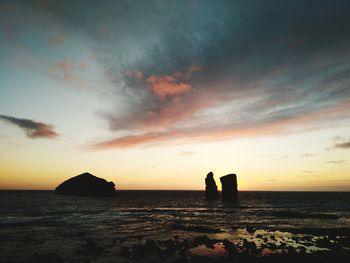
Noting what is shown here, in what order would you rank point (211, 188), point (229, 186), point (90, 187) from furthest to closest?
point (90, 187) < point (211, 188) < point (229, 186)

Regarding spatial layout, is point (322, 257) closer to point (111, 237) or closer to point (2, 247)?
point (111, 237)

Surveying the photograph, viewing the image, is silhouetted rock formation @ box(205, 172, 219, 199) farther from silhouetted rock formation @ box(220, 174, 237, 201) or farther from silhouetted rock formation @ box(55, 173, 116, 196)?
silhouetted rock formation @ box(55, 173, 116, 196)

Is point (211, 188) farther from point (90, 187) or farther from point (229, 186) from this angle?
point (90, 187)

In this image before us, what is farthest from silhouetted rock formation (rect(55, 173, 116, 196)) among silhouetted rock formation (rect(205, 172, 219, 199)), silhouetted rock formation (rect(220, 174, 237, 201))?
silhouetted rock formation (rect(220, 174, 237, 201))

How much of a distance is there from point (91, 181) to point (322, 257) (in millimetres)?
163494

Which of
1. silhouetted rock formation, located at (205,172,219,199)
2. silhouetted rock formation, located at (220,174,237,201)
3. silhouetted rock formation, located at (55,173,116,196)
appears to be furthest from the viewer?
silhouetted rock formation, located at (55,173,116,196)

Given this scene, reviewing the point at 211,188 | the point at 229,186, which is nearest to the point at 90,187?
the point at 211,188

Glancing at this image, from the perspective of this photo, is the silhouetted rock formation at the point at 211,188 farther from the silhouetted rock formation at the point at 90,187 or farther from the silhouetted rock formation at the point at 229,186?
the silhouetted rock formation at the point at 90,187

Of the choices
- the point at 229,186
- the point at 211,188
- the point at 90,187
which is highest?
the point at 90,187

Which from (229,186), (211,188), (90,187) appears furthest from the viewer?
(90,187)

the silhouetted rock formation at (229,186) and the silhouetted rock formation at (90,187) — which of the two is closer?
the silhouetted rock formation at (229,186)

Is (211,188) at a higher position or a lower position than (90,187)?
lower

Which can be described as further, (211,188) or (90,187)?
(90,187)

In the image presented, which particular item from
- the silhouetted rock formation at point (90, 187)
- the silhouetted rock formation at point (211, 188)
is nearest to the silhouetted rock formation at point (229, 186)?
the silhouetted rock formation at point (211, 188)
